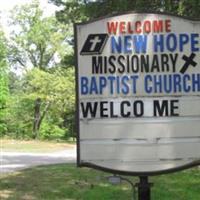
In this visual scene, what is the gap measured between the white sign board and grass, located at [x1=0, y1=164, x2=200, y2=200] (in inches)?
221

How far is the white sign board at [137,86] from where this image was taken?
4625 mm

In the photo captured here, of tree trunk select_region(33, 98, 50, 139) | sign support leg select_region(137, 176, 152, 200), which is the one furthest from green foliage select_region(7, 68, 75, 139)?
sign support leg select_region(137, 176, 152, 200)

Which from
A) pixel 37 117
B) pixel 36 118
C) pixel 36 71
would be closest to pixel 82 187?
pixel 36 71

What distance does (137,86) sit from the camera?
183 inches

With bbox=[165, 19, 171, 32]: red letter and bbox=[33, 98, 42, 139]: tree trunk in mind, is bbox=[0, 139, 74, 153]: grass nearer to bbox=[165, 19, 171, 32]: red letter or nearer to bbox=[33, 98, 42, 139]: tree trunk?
bbox=[33, 98, 42, 139]: tree trunk

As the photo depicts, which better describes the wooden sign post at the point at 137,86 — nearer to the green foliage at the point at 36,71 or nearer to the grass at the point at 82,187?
the grass at the point at 82,187

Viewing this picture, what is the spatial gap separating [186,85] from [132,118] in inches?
18.7

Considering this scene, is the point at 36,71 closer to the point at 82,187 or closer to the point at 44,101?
the point at 44,101

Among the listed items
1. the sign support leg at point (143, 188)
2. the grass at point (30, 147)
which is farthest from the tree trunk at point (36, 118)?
the sign support leg at point (143, 188)

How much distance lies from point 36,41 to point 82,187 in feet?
161

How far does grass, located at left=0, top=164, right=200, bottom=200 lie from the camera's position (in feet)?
34.0

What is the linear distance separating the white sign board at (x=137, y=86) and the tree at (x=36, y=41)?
5220 centimetres

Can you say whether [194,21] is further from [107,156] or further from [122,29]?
[107,156]

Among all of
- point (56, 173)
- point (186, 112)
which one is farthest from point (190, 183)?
point (186, 112)
